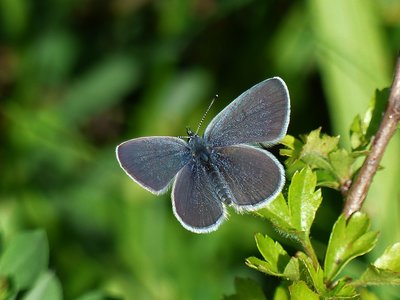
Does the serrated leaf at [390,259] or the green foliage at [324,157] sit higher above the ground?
the green foliage at [324,157]

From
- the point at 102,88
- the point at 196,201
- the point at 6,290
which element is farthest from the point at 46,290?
the point at 102,88

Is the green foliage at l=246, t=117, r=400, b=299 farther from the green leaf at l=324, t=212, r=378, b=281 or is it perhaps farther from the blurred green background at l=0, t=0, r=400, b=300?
the blurred green background at l=0, t=0, r=400, b=300

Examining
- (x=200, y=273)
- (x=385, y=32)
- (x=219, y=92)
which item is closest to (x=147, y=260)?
(x=200, y=273)

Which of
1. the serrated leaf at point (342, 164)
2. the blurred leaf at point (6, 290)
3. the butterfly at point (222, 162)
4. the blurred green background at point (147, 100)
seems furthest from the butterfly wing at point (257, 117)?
the blurred green background at point (147, 100)

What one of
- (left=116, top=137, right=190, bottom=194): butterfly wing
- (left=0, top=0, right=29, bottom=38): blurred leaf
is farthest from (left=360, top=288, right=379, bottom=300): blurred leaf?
(left=0, top=0, right=29, bottom=38): blurred leaf

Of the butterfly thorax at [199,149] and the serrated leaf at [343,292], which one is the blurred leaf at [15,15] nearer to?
the butterfly thorax at [199,149]

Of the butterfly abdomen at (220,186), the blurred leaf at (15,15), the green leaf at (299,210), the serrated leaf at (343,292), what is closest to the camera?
the serrated leaf at (343,292)

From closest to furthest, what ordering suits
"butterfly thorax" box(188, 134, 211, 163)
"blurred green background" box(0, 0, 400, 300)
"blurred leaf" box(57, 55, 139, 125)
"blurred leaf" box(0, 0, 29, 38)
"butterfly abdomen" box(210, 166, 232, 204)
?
"butterfly abdomen" box(210, 166, 232, 204) → "butterfly thorax" box(188, 134, 211, 163) → "blurred green background" box(0, 0, 400, 300) → "blurred leaf" box(0, 0, 29, 38) → "blurred leaf" box(57, 55, 139, 125)
